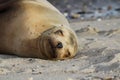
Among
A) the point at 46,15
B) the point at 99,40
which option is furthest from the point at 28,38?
the point at 99,40

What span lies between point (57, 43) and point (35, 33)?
420 millimetres

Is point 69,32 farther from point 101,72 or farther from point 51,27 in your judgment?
point 101,72

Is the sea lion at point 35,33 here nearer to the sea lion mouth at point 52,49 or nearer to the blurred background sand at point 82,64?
the sea lion mouth at point 52,49

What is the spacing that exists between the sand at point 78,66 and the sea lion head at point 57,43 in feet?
0.26

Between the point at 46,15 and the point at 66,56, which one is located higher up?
the point at 46,15

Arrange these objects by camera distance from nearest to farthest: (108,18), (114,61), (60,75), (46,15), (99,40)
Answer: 1. (60,75)
2. (114,61)
3. (46,15)
4. (99,40)
5. (108,18)

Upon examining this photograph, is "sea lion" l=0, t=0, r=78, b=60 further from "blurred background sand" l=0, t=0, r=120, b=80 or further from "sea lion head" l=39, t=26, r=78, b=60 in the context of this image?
"blurred background sand" l=0, t=0, r=120, b=80

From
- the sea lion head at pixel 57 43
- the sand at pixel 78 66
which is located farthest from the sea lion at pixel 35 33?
the sand at pixel 78 66

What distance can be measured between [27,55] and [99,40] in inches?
55.9

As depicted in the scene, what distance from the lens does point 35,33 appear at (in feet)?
18.4

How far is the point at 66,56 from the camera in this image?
5539mm

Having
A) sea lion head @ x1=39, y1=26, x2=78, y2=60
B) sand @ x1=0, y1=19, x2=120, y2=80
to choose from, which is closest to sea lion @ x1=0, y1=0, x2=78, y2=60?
sea lion head @ x1=39, y1=26, x2=78, y2=60

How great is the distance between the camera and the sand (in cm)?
454

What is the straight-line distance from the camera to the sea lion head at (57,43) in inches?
209
